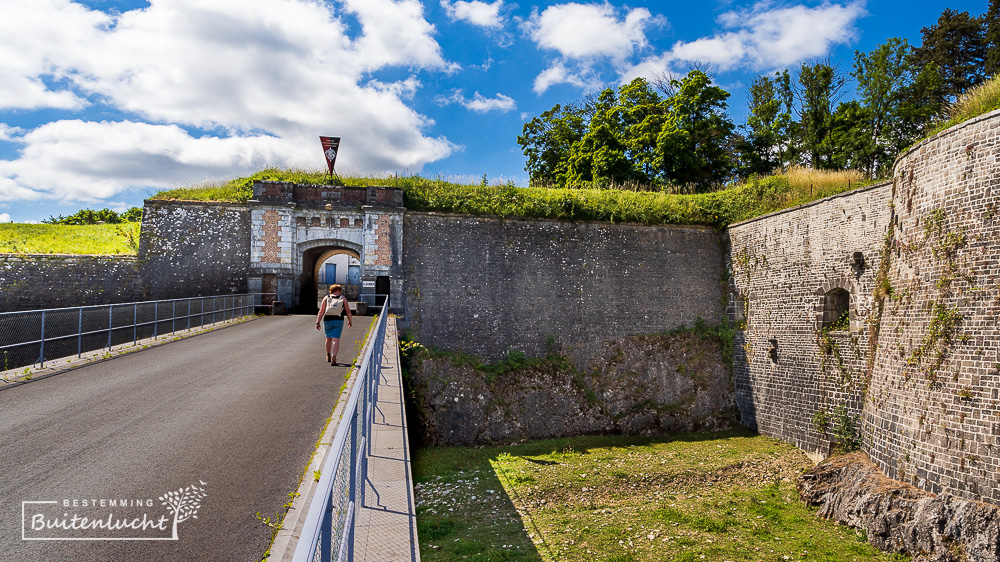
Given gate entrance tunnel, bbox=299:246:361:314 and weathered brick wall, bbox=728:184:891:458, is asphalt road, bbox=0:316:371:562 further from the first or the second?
weathered brick wall, bbox=728:184:891:458

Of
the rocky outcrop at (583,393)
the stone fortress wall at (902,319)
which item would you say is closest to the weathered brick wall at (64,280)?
the rocky outcrop at (583,393)

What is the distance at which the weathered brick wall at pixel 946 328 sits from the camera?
9.10 metres

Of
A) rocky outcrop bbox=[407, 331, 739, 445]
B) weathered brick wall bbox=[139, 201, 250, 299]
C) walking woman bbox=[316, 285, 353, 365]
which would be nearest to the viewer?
walking woman bbox=[316, 285, 353, 365]

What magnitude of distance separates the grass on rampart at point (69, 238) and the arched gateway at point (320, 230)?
15.9 ft

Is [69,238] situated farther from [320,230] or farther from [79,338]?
[79,338]

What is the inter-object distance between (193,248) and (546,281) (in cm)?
1202

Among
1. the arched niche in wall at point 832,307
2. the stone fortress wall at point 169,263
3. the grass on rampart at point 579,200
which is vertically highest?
the grass on rampart at point 579,200

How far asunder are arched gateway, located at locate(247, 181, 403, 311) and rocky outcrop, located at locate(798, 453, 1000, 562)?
507 inches

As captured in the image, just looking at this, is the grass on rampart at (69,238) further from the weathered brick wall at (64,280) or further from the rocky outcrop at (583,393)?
the rocky outcrop at (583,393)

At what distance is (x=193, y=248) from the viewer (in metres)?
17.5

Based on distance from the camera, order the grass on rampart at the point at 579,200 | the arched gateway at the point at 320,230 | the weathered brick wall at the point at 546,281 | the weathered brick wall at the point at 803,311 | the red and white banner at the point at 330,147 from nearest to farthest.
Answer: the weathered brick wall at the point at 803,311, the weathered brick wall at the point at 546,281, the arched gateway at the point at 320,230, the grass on rampart at the point at 579,200, the red and white banner at the point at 330,147

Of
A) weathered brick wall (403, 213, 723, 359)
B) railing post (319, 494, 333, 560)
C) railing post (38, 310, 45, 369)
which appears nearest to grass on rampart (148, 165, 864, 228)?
weathered brick wall (403, 213, 723, 359)

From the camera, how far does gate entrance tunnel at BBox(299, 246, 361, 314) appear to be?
773 inches

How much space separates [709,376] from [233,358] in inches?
576
